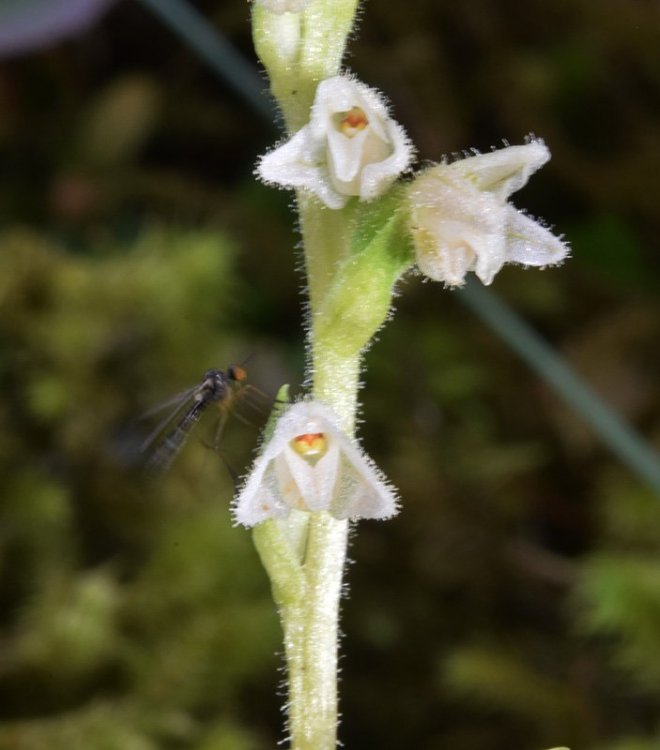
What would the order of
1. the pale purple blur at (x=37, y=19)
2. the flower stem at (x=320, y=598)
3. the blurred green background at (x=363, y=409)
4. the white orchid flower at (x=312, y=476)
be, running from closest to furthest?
the white orchid flower at (x=312, y=476) < the flower stem at (x=320, y=598) < the blurred green background at (x=363, y=409) < the pale purple blur at (x=37, y=19)

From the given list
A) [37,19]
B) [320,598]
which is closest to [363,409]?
[37,19]

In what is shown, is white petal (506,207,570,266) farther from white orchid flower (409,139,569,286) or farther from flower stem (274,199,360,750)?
flower stem (274,199,360,750)

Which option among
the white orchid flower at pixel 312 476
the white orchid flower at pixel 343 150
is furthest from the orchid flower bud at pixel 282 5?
the white orchid flower at pixel 312 476

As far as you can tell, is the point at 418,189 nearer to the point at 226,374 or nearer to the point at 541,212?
the point at 226,374

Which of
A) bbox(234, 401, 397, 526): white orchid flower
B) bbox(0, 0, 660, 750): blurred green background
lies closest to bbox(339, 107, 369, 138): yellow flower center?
bbox(234, 401, 397, 526): white orchid flower

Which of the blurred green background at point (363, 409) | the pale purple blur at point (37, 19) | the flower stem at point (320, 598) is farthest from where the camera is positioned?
the pale purple blur at point (37, 19)

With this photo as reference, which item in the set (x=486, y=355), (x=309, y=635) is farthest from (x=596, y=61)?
(x=309, y=635)

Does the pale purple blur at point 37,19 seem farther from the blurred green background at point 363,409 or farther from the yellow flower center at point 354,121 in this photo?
the yellow flower center at point 354,121
